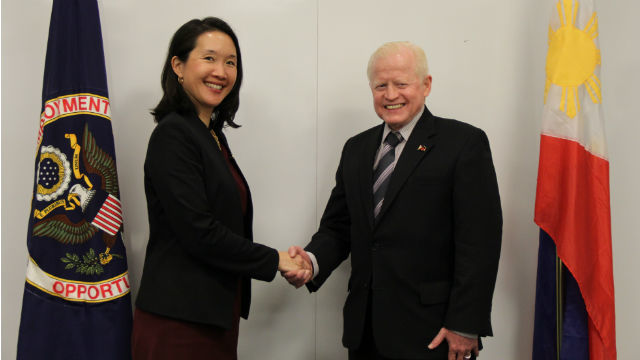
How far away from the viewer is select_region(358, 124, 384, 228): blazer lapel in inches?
64.1

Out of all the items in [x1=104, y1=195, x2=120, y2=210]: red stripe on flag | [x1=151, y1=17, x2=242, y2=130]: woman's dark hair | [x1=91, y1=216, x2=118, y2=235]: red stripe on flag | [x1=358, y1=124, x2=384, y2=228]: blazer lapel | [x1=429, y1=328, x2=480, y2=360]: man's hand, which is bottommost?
[x1=429, y1=328, x2=480, y2=360]: man's hand

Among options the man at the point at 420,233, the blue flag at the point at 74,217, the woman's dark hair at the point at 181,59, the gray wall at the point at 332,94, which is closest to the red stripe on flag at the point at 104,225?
the blue flag at the point at 74,217

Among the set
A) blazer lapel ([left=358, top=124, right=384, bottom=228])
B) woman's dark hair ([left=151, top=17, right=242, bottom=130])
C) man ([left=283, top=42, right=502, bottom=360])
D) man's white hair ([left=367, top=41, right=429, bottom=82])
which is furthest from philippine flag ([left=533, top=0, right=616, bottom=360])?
woman's dark hair ([left=151, top=17, right=242, bottom=130])

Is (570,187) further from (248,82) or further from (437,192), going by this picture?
(248,82)

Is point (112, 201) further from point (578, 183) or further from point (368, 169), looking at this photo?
point (578, 183)

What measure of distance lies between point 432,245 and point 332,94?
0.96 metres

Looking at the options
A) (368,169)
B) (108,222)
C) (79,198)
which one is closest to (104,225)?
(108,222)

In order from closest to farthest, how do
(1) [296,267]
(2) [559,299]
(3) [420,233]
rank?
(3) [420,233] → (1) [296,267] → (2) [559,299]

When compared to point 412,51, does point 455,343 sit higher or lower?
lower

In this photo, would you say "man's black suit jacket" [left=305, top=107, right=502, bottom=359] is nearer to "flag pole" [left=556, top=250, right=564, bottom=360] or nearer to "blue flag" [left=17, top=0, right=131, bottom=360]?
"flag pole" [left=556, top=250, right=564, bottom=360]

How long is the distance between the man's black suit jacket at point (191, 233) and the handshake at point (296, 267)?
175 millimetres

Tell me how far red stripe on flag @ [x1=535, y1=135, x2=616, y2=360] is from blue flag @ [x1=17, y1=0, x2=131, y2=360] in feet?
5.72

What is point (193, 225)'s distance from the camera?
1436 mm

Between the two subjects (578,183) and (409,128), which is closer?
(409,128)
